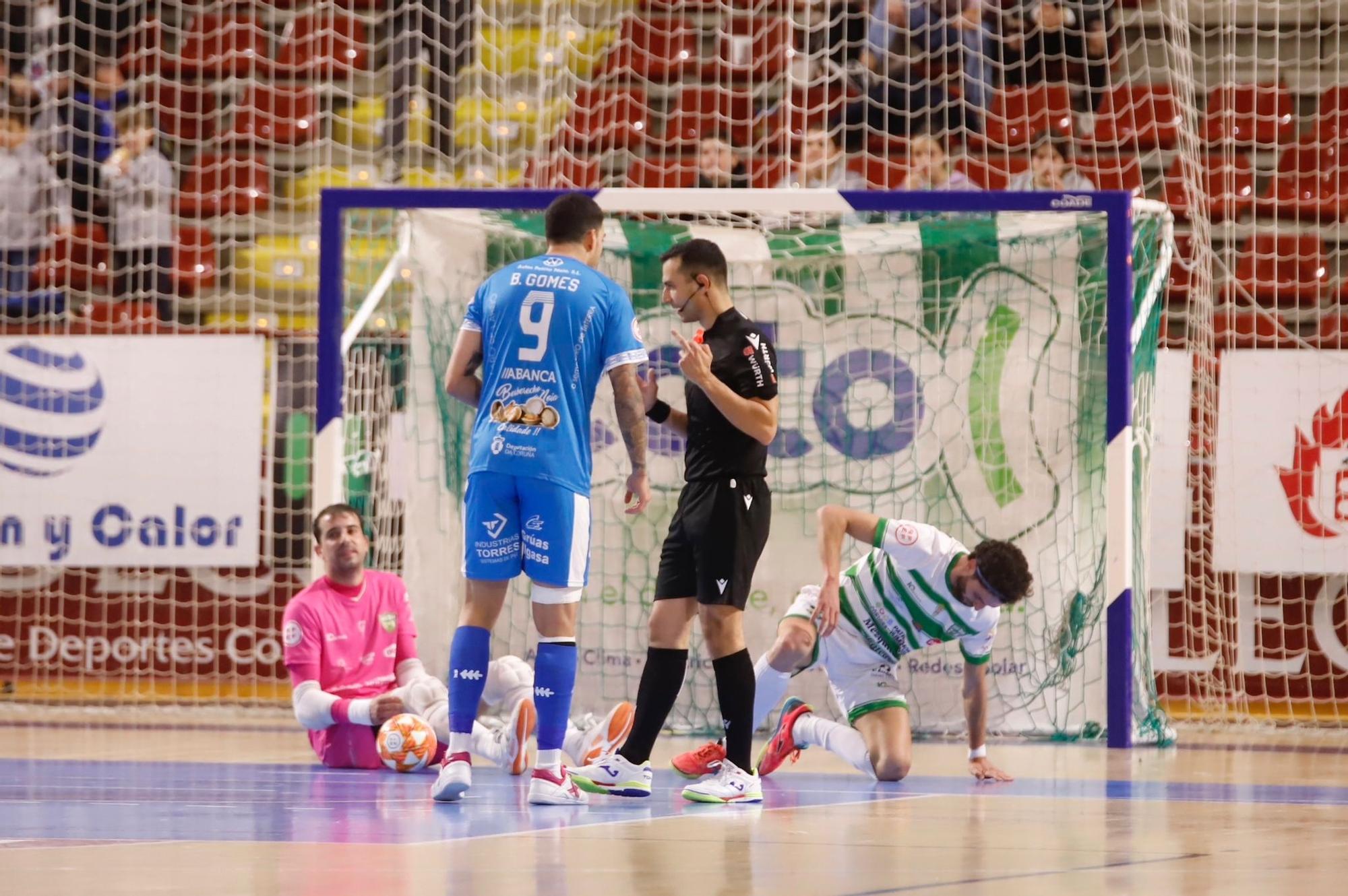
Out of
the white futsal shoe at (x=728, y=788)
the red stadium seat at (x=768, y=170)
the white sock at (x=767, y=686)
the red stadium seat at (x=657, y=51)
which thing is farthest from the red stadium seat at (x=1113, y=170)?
the white futsal shoe at (x=728, y=788)

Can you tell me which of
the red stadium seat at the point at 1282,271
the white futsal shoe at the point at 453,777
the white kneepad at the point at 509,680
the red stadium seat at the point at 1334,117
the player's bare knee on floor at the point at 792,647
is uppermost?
the red stadium seat at the point at 1334,117

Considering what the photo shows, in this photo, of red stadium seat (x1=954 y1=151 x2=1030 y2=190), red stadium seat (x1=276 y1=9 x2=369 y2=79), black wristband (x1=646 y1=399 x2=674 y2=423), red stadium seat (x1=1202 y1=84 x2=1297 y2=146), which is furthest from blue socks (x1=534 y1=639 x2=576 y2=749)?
red stadium seat (x1=276 y1=9 x2=369 y2=79)

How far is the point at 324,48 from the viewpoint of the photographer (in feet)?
44.0

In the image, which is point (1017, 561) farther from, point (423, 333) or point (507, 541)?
point (423, 333)

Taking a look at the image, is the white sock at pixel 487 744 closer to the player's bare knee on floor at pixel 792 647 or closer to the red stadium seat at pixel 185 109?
the player's bare knee on floor at pixel 792 647

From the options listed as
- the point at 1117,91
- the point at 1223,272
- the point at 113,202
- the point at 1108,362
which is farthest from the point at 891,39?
the point at 113,202

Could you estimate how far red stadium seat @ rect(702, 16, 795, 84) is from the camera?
12.6m

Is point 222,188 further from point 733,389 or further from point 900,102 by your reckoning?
point 733,389

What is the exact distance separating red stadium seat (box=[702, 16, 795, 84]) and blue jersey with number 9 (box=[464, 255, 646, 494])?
688 cm

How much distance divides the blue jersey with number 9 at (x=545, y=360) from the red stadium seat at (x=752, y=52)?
6.88m

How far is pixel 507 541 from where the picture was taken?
19.2ft

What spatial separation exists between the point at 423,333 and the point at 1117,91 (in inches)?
215

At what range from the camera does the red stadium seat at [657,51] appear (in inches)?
508

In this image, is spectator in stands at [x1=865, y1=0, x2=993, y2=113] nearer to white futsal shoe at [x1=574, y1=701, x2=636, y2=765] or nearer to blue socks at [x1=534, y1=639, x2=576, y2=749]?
white futsal shoe at [x1=574, y1=701, x2=636, y2=765]
